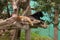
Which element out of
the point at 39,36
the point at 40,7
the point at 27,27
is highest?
the point at 40,7

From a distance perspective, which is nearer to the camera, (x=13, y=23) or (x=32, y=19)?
(x=13, y=23)

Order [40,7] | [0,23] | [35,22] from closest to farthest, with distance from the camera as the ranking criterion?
[0,23] → [35,22] → [40,7]

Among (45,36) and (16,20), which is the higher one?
(16,20)

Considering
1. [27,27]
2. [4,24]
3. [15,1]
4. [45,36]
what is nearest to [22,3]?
[15,1]

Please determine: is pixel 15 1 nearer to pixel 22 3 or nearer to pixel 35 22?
pixel 22 3

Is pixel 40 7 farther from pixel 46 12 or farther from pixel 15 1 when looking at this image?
pixel 15 1

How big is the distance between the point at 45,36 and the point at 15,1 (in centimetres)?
304

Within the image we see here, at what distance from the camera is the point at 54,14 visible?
14.5 ft

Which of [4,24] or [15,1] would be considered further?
[15,1]

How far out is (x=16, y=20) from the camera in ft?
12.0

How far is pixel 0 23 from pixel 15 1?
0.68 m

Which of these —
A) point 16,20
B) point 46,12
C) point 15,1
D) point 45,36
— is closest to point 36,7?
point 46,12

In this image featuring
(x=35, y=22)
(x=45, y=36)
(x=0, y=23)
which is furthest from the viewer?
(x=45, y=36)

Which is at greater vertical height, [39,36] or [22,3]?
[22,3]
